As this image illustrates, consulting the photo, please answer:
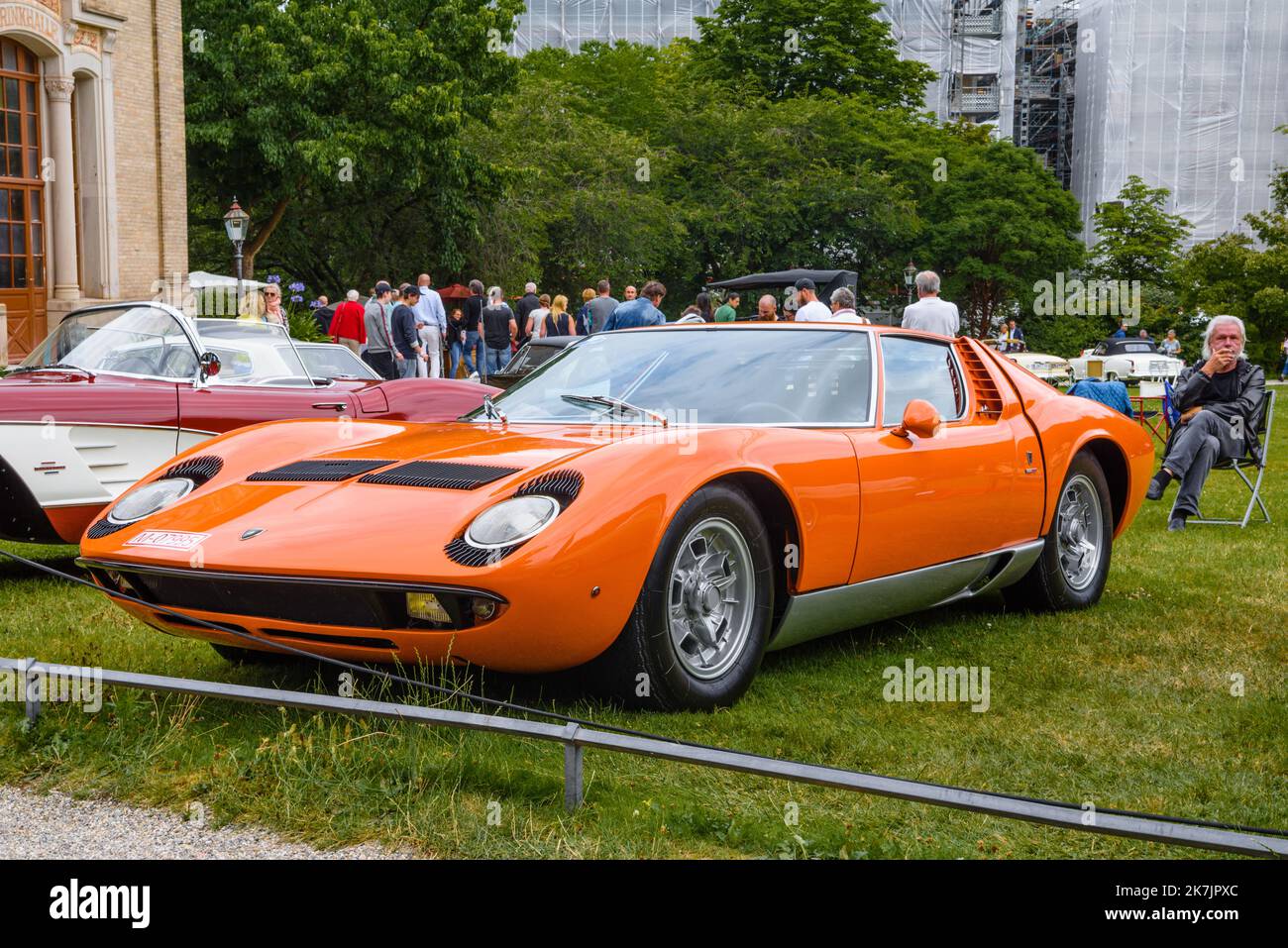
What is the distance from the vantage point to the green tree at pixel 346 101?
33.8 m

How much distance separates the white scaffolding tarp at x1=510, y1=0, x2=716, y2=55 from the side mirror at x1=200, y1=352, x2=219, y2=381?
57.3m

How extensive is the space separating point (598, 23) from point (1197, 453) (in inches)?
2247

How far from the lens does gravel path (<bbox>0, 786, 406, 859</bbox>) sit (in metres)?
3.21

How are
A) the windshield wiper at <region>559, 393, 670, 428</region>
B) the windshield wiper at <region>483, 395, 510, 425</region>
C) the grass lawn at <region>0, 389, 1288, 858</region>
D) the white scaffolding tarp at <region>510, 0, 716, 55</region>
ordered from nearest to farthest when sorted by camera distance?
1. the grass lawn at <region>0, 389, 1288, 858</region>
2. the windshield wiper at <region>559, 393, 670, 428</region>
3. the windshield wiper at <region>483, 395, 510, 425</region>
4. the white scaffolding tarp at <region>510, 0, 716, 55</region>

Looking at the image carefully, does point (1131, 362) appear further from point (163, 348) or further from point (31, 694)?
point (31, 694)

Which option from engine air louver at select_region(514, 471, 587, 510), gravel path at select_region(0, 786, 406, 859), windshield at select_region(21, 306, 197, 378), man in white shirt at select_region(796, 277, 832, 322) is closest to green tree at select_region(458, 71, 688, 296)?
man in white shirt at select_region(796, 277, 832, 322)

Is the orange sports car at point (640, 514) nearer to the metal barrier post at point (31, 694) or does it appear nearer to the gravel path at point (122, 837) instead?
the metal barrier post at point (31, 694)

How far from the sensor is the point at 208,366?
7914 millimetres

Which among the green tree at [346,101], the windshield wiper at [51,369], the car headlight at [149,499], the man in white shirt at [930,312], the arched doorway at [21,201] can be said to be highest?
the green tree at [346,101]

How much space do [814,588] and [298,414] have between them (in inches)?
172

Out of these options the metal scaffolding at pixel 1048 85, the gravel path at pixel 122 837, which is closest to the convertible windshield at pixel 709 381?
the gravel path at pixel 122 837

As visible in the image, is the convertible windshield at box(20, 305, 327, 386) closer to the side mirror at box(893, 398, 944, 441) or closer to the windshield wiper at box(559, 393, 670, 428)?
the windshield wiper at box(559, 393, 670, 428)

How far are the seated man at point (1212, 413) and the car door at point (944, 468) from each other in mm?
3465
